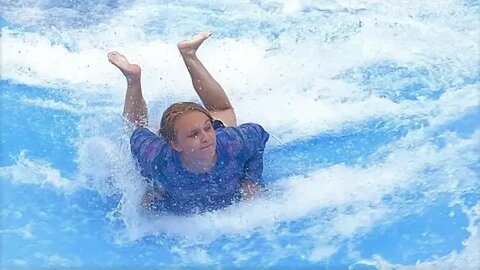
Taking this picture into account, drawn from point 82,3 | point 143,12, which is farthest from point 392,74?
point 82,3

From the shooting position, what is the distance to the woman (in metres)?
2.36

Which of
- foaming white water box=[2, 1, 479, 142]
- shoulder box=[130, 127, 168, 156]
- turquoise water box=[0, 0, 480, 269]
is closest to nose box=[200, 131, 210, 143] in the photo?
shoulder box=[130, 127, 168, 156]

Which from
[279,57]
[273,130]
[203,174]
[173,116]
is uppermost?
[279,57]

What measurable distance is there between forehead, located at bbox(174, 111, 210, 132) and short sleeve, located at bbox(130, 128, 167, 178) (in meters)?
0.08

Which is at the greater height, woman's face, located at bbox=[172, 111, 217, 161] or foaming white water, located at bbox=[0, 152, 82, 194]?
foaming white water, located at bbox=[0, 152, 82, 194]

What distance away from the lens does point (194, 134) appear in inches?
92.2

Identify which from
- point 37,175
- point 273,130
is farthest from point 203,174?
point 37,175

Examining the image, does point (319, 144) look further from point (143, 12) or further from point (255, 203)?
point (143, 12)

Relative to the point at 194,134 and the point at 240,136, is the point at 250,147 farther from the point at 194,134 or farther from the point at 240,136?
the point at 194,134

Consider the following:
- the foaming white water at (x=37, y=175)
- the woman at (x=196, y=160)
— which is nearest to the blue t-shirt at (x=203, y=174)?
the woman at (x=196, y=160)

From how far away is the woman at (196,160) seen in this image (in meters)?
2.36

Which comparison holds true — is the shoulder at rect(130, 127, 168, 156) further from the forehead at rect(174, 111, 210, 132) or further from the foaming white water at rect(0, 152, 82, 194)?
the foaming white water at rect(0, 152, 82, 194)

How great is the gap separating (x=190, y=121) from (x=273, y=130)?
0.49 m

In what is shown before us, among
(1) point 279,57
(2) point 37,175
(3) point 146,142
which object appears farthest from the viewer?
(1) point 279,57
